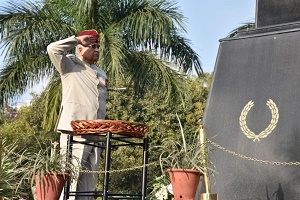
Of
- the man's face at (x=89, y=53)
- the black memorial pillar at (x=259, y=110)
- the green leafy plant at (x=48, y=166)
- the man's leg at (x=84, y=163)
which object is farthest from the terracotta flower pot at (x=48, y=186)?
the black memorial pillar at (x=259, y=110)

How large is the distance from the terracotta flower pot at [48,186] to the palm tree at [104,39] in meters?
7.32

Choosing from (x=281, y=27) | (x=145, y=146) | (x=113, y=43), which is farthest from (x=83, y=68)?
(x=113, y=43)

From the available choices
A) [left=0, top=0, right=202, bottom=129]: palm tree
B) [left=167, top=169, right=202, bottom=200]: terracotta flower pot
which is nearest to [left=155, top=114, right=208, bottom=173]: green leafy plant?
[left=167, top=169, right=202, bottom=200]: terracotta flower pot

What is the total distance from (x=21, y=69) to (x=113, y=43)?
2.05 meters

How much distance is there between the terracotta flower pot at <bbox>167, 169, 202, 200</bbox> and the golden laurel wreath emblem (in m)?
1.14

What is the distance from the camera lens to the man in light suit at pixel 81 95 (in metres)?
5.30

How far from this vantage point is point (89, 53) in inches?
223

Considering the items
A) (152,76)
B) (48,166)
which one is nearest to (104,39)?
(152,76)

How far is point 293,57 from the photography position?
5.45m

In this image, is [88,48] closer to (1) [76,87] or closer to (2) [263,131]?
(1) [76,87]

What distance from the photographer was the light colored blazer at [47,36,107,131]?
5297mm

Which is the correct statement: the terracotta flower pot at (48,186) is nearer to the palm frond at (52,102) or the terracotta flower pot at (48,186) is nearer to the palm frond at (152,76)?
the palm frond at (52,102)

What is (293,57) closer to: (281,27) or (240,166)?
(281,27)

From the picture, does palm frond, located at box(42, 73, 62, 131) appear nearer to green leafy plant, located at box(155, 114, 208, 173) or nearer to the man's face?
the man's face
